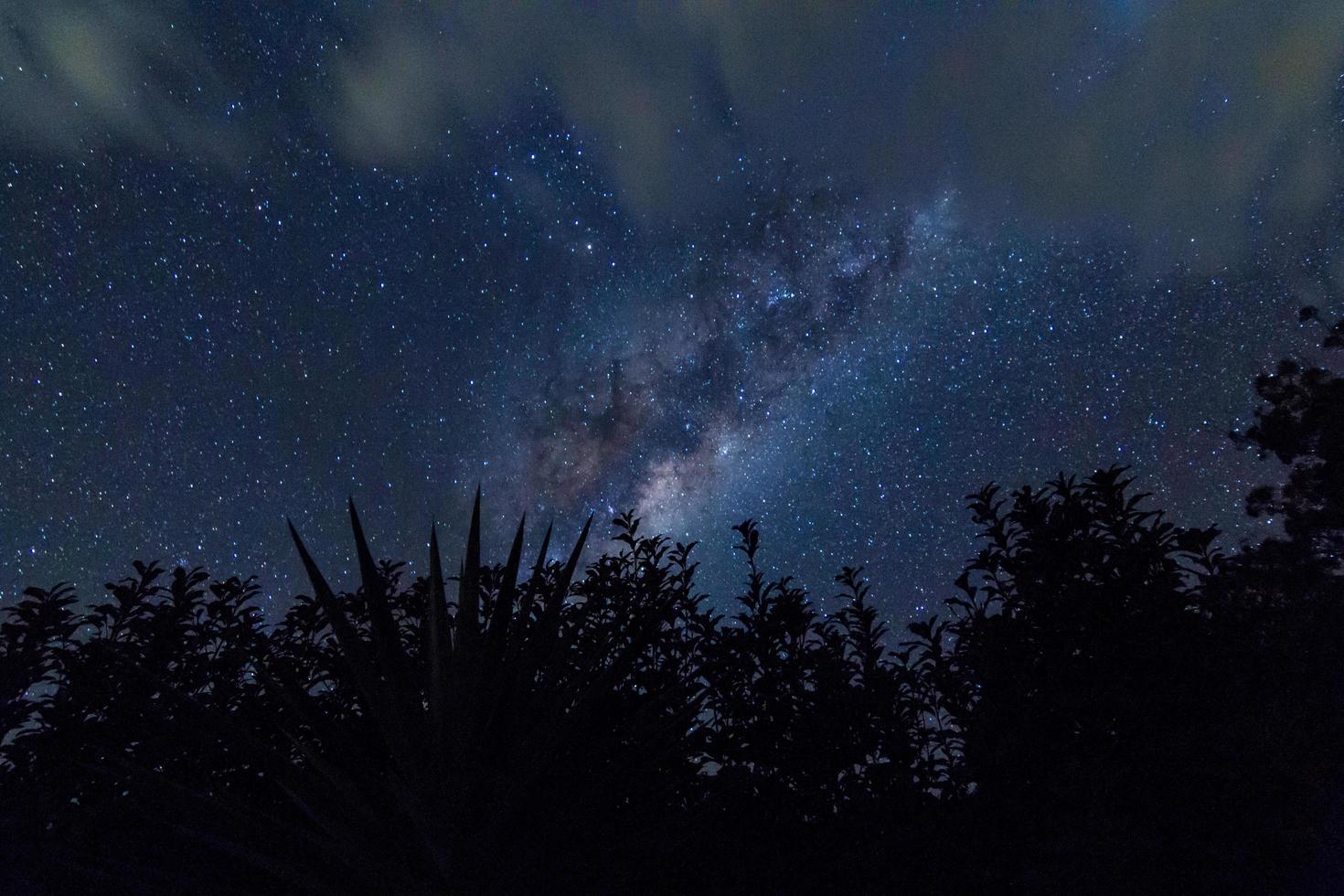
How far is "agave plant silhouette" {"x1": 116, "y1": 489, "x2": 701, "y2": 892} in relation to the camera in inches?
119

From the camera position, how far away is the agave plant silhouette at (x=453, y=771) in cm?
301

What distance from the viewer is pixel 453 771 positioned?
3.11 m

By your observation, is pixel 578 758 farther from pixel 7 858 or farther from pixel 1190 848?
pixel 7 858

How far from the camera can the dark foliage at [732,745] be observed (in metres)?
3.33

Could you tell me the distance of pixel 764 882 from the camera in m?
5.13

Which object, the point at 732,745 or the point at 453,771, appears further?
the point at 732,745

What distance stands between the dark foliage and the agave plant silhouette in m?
0.02

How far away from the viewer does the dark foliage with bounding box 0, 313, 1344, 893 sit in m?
3.33

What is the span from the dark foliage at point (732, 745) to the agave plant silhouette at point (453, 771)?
0.7 inches

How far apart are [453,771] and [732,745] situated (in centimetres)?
353

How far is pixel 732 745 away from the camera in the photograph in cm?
600

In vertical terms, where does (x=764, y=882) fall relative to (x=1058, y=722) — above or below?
below

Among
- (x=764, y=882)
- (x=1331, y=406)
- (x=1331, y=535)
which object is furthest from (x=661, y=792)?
(x=1331, y=535)

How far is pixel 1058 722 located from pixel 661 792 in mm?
3115
